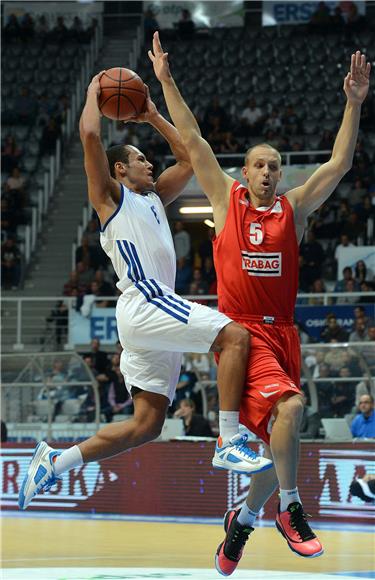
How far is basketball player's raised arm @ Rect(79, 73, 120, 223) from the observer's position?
24.6 feet

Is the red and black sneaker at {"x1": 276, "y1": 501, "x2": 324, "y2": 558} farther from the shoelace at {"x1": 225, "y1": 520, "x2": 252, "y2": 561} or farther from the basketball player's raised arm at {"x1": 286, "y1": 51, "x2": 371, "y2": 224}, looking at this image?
the basketball player's raised arm at {"x1": 286, "y1": 51, "x2": 371, "y2": 224}

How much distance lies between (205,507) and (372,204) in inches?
347

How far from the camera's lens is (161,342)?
23.7ft

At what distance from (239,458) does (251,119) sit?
19.6 meters

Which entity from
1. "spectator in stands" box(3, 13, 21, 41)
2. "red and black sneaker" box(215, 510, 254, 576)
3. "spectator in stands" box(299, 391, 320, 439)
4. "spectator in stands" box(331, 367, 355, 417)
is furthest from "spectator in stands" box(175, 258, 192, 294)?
"red and black sneaker" box(215, 510, 254, 576)

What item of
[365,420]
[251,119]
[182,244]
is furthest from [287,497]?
[251,119]

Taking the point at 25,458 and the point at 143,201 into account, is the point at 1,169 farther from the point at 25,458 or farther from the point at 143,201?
the point at 143,201

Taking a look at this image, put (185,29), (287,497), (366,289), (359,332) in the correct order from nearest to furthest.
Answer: (287,497), (359,332), (366,289), (185,29)

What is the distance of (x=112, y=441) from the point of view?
7.58 metres

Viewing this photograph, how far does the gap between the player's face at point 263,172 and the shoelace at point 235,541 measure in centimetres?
219

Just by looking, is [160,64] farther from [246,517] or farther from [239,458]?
[246,517]

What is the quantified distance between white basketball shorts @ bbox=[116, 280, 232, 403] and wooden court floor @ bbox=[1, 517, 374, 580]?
2.43 metres

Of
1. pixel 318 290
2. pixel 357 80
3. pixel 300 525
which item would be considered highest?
pixel 357 80

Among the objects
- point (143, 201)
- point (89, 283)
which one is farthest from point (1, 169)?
point (143, 201)
